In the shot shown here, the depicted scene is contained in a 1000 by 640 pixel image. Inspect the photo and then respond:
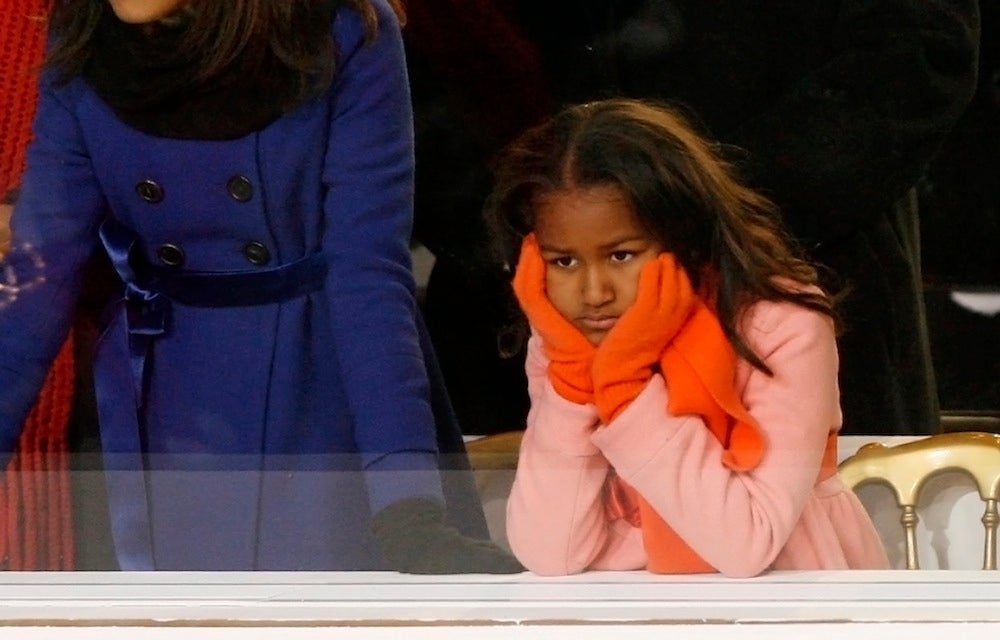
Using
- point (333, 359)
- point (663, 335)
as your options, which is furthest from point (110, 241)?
point (663, 335)

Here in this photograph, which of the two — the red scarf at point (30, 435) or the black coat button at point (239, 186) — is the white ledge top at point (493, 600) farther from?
the black coat button at point (239, 186)

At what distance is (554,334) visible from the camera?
1010 mm

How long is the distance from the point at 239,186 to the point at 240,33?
11cm

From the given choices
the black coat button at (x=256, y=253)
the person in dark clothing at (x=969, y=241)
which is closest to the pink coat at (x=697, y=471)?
the person in dark clothing at (x=969, y=241)

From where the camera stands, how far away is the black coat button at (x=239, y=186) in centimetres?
103

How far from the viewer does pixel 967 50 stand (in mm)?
1049

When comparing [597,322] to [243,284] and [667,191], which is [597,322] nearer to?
[667,191]

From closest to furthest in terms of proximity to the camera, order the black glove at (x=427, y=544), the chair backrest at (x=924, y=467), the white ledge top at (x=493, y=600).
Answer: the white ledge top at (x=493, y=600)
the black glove at (x=427, y=544)
the chair backrest at (x=924, y=467)

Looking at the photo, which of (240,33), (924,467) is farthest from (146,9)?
(924,467)

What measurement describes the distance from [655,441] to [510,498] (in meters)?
0.14

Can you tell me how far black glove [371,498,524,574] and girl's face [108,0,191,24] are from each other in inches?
15.8
